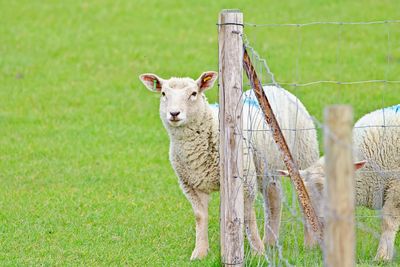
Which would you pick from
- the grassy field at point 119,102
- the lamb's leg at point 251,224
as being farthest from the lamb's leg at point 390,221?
the lamb's leg at point 251,224

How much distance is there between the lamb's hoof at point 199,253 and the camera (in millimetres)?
7291

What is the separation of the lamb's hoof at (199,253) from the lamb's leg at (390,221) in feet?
4.42

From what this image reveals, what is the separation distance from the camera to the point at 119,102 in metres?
14.2

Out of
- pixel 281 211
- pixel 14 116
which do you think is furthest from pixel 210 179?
pixel 14 116

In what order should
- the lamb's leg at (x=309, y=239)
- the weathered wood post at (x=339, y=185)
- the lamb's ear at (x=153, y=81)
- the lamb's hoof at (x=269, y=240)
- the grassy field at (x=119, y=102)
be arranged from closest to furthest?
the weathered wood post at (x=339, y=185) < the lamb's leg at (x=309, y=239) < the lamb's ear at (x=153, y=81) < the lamb's hoof at (x=269, y=240) < the grassy field at (x=119, y=102)

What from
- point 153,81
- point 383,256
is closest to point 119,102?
point 153,81

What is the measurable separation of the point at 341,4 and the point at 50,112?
7.68 metres

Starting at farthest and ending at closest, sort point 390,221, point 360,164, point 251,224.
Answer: point 390,221, point 251,224, point 360,164

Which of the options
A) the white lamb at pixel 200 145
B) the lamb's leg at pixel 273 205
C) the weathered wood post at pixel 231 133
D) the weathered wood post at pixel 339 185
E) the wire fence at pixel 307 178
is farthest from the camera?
the lamb's leg at pixel 273 205

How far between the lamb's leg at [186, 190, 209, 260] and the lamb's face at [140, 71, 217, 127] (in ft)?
1.94

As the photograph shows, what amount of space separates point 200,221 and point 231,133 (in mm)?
1395

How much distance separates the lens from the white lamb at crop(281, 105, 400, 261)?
7395 mm

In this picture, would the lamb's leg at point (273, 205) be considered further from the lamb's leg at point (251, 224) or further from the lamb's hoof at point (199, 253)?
the lamb's hoof at point (199, 253)

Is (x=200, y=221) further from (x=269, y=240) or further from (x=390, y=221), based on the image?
(x=390, y=221)
